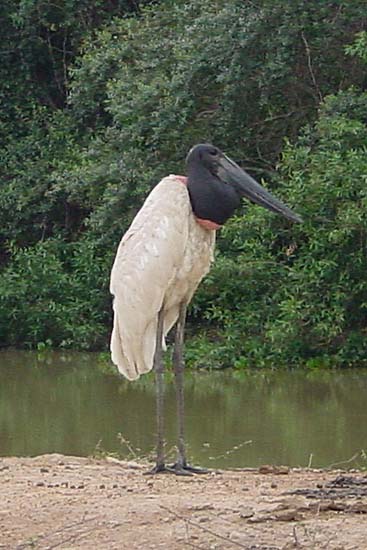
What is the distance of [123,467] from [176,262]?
1021 mm

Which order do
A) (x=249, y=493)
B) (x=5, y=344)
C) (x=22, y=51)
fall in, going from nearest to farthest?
(x=249, y=493), (x=5, y=344), (x=22, y=51)

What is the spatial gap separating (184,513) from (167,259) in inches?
80.1

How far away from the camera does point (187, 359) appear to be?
47.6 feet

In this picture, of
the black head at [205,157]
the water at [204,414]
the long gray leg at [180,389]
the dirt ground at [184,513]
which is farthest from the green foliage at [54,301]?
the dirt ground at [184,513]

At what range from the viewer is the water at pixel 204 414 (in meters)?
9.20

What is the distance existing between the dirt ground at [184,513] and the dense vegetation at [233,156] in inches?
308

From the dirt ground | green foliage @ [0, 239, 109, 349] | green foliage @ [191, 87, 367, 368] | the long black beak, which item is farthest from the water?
the dirt ground

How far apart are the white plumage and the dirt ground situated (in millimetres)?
803

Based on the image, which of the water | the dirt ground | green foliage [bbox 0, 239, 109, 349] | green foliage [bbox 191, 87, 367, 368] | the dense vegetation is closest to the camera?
the dirt ground

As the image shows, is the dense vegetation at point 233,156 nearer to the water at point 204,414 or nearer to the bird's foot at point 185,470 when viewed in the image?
the water at point 204,414

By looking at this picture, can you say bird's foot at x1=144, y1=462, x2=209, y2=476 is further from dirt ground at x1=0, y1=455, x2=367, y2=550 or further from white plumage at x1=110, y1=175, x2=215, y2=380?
white plumage at x1=110, y1=175, x2=215, y2=380

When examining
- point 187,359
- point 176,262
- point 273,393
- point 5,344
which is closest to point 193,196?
point 176,262

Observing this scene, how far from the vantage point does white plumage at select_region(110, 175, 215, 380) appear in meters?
6.76

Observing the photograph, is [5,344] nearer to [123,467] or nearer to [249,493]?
[123,467]
